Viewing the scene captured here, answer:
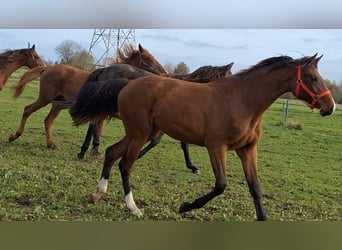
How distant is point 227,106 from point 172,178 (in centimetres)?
184

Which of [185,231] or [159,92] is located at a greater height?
[159,92]

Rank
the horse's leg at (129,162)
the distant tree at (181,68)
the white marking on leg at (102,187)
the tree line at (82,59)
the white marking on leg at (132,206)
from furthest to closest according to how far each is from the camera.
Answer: the distant tree at (181,68) → the tree line at (82,59) → the white marking on leg at (102,187) → the horse's leg at (129,162) → the white marking on leg at (132,206)

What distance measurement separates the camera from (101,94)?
3787 mm

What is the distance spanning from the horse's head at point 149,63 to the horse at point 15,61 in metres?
1.75

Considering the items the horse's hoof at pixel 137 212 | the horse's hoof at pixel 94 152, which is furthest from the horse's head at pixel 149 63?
the horse's hoof at pixel 137 212

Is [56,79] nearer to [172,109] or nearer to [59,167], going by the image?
[59,167]

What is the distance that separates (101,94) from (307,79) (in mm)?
1772

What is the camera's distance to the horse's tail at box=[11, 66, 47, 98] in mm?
6402

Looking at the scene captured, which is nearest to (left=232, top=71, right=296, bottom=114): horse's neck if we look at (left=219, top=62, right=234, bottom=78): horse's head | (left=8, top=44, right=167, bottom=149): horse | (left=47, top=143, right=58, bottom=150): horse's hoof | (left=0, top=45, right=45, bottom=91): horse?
(left=219, top=62, right=234, bottom=78): horse's head

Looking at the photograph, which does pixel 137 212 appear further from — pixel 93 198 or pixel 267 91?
pixel 267 91

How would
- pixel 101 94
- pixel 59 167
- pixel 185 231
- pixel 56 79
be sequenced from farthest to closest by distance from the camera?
1. pixel 56 79
2. pixel 59 167
3. pixel 101 94
4. pixel 185 231

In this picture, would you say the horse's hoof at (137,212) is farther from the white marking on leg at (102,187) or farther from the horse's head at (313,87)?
the horse's head at (313,87)

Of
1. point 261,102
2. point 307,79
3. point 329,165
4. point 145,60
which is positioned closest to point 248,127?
point 261,102

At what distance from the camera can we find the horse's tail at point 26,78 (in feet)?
21.0
